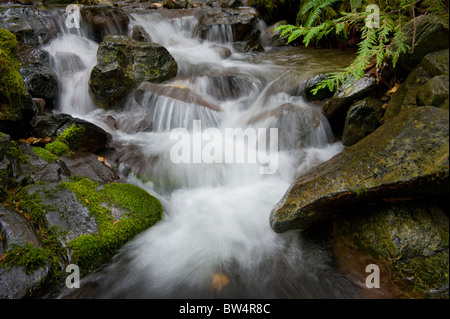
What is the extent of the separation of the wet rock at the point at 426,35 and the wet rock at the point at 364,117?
741 mm

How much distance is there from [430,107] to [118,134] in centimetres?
538

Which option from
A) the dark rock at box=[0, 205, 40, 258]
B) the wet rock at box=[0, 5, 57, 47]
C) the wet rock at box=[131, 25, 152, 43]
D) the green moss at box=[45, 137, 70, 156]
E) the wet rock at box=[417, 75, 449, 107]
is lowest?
the dark rock at box=[0, 205, 40, 258]

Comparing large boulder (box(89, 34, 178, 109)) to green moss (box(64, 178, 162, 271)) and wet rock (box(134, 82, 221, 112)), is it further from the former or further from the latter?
green moss (box(64, 178, 162, 271))

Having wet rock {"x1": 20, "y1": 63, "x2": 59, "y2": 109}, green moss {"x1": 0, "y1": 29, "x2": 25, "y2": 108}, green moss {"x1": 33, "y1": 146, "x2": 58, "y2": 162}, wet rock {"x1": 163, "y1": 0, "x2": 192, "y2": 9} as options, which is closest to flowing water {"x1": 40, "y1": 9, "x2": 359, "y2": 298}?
wet rock {"x1": 20, "y1": 63, "x2": 59, "y2": 109}

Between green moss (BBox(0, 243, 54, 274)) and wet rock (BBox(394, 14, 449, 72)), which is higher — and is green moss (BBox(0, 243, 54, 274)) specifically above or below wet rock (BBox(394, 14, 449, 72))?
below

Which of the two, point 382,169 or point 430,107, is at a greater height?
point 430,107

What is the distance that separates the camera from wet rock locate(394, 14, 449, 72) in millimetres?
2965

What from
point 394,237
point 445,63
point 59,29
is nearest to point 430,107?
point 445,63

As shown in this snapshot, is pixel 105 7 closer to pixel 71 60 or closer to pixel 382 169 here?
pixel 71 60

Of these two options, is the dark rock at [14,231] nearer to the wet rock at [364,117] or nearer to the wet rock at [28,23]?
the wet rock at [364,117]

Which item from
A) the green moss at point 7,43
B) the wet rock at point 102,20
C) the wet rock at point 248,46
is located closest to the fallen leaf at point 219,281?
the green moss at point 7,43

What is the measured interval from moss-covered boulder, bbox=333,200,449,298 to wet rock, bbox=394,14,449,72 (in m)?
1.95
